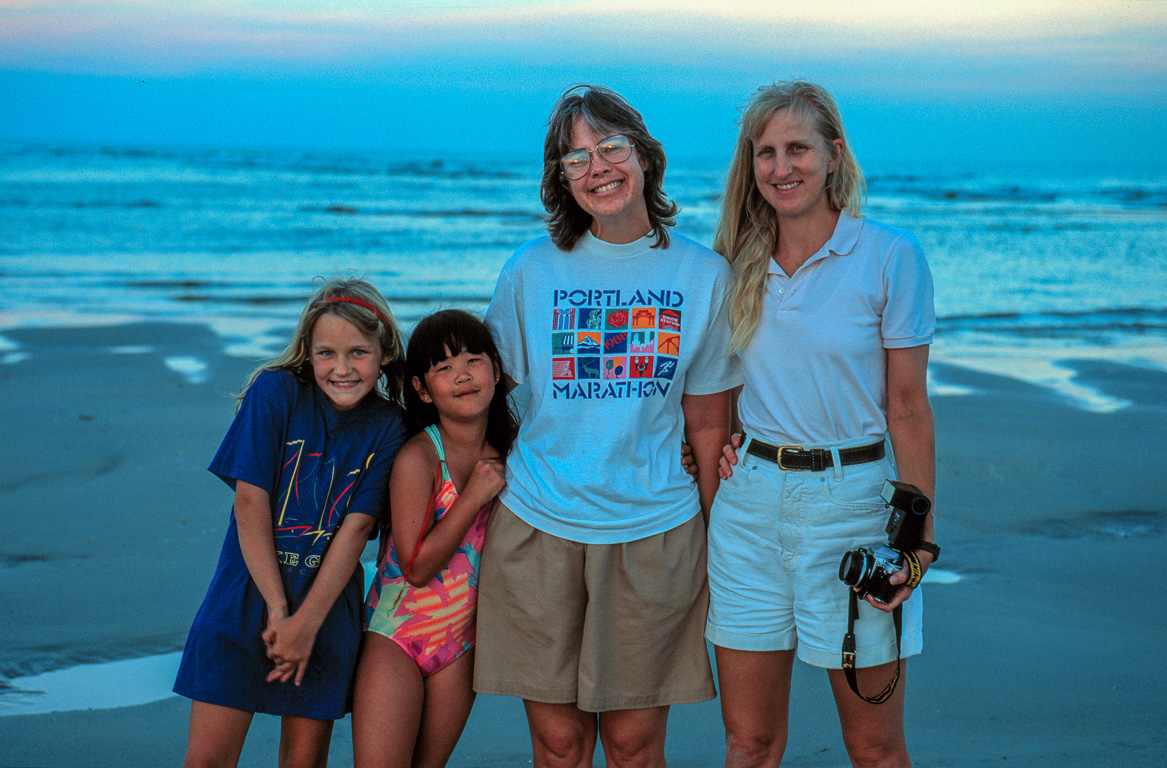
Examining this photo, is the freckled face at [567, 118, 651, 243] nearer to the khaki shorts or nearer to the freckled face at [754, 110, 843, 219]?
the freckled face at [754, 110, 843, 219]

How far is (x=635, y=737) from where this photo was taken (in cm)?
273

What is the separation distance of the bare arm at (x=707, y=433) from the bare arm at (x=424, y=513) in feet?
1.86

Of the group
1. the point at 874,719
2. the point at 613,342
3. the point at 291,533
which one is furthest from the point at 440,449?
the point at 874,719

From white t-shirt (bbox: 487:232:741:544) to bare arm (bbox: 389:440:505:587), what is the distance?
84 mm

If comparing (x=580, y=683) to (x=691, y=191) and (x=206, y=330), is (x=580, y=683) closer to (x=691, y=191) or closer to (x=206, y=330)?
(x=206, y=330)

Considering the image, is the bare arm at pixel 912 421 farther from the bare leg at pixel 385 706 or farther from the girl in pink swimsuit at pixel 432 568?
the bare leg at pixel 385 706

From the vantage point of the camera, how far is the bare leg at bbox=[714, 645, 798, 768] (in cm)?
263

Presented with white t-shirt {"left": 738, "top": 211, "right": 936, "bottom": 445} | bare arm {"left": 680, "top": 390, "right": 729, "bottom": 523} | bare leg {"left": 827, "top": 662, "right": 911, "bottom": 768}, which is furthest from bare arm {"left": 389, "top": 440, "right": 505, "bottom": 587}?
bare leg {"left": 827, "top": 662, "right": 911, "bottom": 768}

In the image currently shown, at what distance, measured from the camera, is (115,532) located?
16.8 feet

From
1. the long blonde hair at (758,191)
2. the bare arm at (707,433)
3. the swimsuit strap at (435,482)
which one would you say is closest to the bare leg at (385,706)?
the swimsuit strap at (435,482)

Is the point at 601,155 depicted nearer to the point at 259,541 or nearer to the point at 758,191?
the point at 758,191

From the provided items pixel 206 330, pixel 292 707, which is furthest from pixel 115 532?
pixel 206 330

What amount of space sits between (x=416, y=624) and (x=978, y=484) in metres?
4.54

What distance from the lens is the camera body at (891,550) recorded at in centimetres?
242
